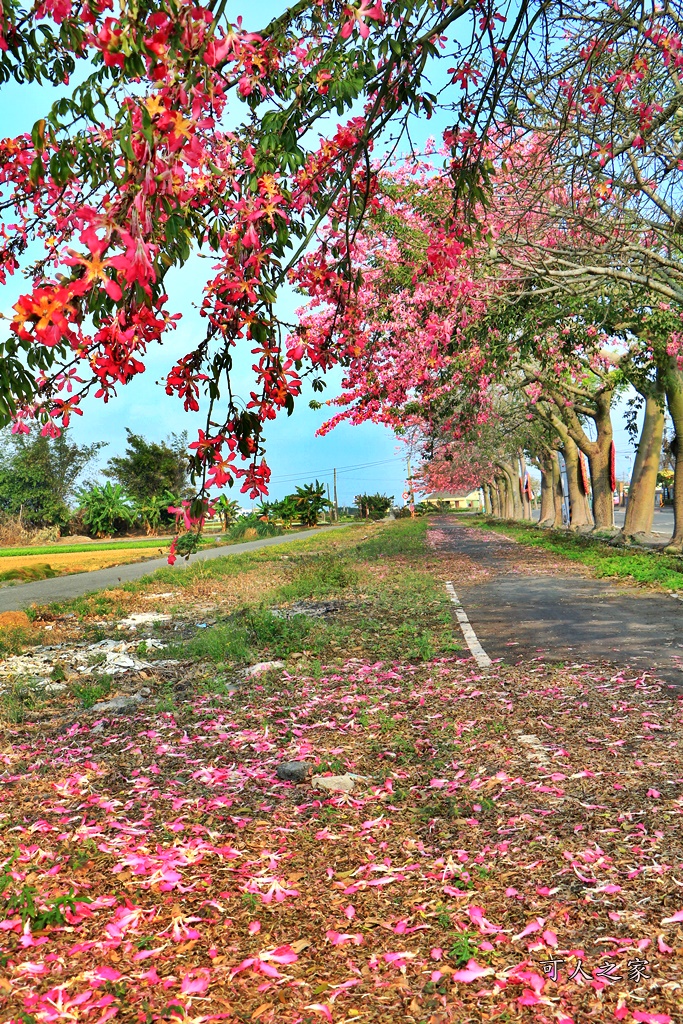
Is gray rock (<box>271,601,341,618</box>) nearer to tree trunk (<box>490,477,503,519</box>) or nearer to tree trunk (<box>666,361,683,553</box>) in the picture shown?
tree trunk (<box>666,361,683,553</box>)

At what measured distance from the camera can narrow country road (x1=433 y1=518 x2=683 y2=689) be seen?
8.85 metres

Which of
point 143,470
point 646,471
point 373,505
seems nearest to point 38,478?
point 143,470

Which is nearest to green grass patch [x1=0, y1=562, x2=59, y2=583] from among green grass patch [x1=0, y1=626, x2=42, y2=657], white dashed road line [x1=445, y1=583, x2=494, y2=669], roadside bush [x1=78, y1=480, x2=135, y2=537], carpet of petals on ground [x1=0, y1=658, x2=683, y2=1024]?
green grass patch [x1=0, y1=626, x2=42, y2=657]

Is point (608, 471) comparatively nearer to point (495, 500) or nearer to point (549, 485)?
point (549, 485)

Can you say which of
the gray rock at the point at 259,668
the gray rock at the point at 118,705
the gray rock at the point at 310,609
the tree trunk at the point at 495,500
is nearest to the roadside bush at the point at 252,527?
the gray rock at the point at 310,609

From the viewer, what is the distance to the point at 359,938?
3.47 m

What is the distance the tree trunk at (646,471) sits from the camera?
68.6 feet

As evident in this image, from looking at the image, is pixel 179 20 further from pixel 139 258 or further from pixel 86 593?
pixel 86 593

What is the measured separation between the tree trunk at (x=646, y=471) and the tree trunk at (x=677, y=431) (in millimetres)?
1908

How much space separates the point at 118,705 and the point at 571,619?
6.98 m

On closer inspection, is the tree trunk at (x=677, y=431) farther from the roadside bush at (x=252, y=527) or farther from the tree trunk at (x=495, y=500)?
the tree trunk at (x=495, y=500)

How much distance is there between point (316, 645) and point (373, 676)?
1512mm

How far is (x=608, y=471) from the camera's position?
28344mm

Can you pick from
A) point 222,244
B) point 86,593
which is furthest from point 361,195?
point 86,593
